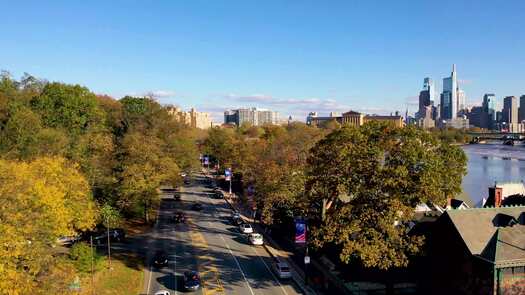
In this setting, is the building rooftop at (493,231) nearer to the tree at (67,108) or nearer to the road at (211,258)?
the road at (211,258)

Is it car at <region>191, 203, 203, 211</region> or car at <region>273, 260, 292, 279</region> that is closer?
car at <region>273, 260, 292, 279</region>

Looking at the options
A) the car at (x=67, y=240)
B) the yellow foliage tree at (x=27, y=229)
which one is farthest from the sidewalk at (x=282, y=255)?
the car at (x=67, y=240)

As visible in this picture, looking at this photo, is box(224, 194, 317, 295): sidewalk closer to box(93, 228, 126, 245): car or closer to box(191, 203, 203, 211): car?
box(191, 203, 203, 211): car

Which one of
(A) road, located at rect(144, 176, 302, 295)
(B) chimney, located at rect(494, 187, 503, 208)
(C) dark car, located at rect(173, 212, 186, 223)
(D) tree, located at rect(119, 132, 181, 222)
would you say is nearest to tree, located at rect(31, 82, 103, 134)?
(D) tree, located at rect(119, 132, 181, 222)

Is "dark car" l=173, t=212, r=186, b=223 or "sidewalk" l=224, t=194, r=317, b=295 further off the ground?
"dark car" l=173, t=212, r=186, b=223

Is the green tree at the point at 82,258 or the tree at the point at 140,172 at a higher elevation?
the tree at the point at 140,172
